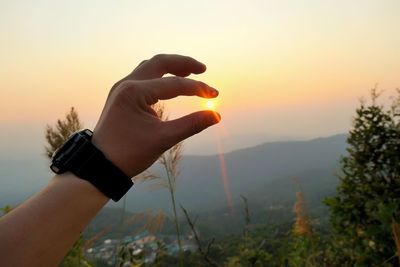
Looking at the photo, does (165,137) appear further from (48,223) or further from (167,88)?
(48,223)

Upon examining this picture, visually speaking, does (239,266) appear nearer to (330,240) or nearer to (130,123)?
(330,240)

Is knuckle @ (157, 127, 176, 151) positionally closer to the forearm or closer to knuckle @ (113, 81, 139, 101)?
knuckle @ (113, 81, 139, 101)

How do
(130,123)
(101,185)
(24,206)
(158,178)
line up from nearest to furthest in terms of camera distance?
(24,206) → (101,185) → (130,123) → (158,178)

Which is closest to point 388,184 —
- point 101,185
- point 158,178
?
point 158,178

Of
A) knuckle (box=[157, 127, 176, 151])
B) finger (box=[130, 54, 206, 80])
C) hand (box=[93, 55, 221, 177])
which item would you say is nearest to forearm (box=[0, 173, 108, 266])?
hand (box=[93, 55, 221, 177])

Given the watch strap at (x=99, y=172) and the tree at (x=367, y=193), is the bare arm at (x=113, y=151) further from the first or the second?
the tree at (x=367, y=193)

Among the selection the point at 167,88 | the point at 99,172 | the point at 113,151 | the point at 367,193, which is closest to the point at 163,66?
the point at 167,88
